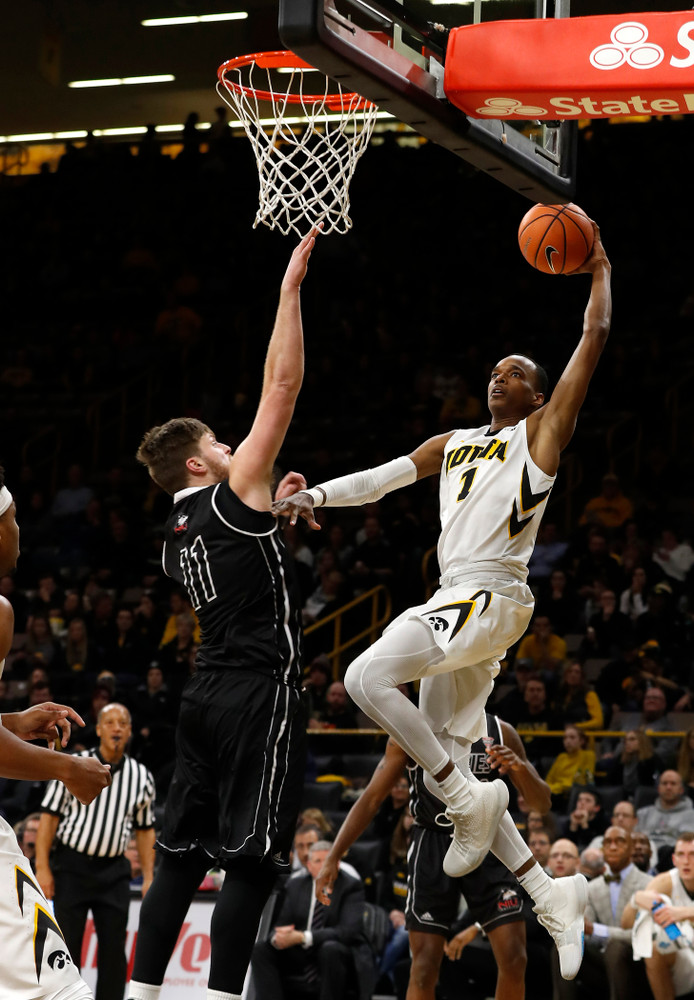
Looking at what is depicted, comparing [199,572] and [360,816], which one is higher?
[199,572]

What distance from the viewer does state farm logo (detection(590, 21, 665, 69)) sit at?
510 cm

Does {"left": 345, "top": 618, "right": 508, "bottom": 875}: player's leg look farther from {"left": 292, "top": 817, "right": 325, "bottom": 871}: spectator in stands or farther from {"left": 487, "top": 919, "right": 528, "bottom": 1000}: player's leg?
{"left": 292, "top": 817, "right": 325, "bottom": 871}: spectator in stands

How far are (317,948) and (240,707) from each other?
5.82m

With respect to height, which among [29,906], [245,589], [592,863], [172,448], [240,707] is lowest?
[592,863]

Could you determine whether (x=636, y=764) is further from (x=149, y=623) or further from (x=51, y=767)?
(x=51, y=767)

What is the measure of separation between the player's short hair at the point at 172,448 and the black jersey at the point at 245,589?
1.10ft

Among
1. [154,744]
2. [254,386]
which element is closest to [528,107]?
[154,744]

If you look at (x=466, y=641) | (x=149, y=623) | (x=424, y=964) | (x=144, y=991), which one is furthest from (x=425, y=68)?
(x=149, y=623)

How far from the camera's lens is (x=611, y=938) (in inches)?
379

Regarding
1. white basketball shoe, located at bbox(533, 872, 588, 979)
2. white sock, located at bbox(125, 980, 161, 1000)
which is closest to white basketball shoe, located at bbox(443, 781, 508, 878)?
white basketball shoe, located at bbox(533, 872, 588, 979)

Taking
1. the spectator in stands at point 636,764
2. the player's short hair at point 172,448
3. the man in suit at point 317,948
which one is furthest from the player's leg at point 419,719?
the spectator in stands at point 636,764

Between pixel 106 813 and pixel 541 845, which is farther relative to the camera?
pixel 541 845

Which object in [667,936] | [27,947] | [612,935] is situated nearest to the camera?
[27,947]

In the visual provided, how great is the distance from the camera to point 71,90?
20.8 meters
